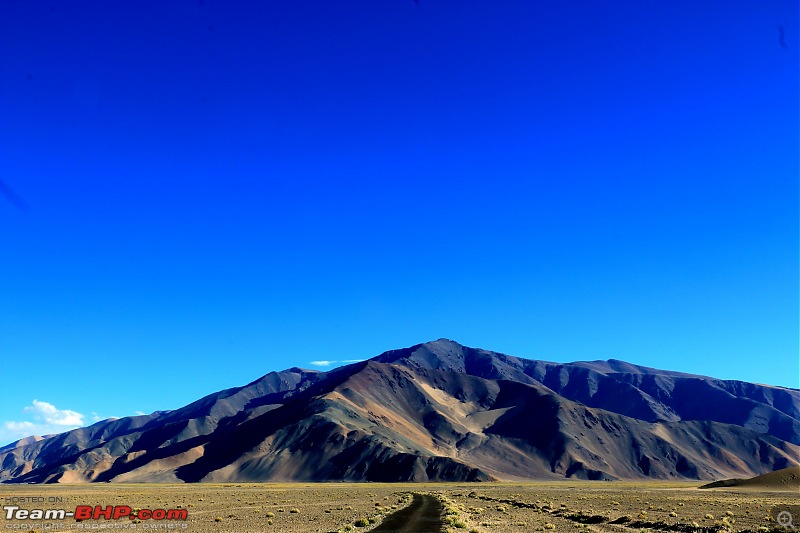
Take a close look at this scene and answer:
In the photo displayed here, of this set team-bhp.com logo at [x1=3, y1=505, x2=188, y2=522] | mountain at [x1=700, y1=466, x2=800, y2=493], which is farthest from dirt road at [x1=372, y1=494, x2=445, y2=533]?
mountain at [x1=700, y1=466, x2=800, y2=493]

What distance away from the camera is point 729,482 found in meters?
139

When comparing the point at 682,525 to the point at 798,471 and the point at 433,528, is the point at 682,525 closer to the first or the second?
the point at 433,528

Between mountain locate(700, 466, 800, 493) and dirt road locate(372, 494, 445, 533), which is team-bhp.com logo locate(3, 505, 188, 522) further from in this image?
mountain locate(700, 466, 800, 493)

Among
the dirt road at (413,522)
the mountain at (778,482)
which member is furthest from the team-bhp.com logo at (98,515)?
the mountain at (778,482)

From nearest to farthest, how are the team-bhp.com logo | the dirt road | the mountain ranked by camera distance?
the dirt road → the team-bhp.com logo → the mountain

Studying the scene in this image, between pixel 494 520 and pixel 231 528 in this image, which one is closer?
pixel 231 528

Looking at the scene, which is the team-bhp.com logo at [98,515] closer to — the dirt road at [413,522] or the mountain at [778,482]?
the dirt road at [413,522]

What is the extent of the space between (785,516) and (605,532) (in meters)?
18.0

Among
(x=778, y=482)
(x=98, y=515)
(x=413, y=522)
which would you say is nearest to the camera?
(x=413, y=522)

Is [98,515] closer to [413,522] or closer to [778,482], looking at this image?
[413,522]

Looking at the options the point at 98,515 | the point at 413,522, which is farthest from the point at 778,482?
the point at 98,515

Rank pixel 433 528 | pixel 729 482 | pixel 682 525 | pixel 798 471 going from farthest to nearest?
1. pixel 729 482
2. pixel 798 471
3. pixel 682 525
4. pixel 433 528

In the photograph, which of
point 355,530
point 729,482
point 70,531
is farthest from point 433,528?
point 729,482

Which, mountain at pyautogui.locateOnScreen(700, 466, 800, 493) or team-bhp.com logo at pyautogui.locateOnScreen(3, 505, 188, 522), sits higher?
team-bhp.com logo at pyautogui.locateOnScreen(3, 505, 188, 522)
